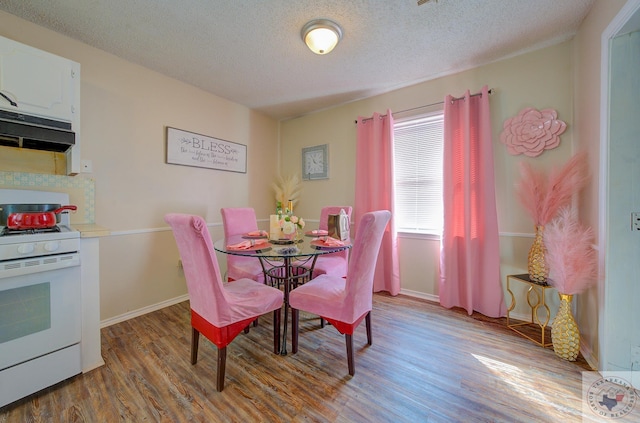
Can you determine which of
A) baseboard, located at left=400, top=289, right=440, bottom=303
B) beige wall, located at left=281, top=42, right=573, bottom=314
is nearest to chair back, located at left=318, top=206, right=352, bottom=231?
beige wall, located at left=281, top=42, right=573, bottom=314

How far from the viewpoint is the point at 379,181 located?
2924 mm

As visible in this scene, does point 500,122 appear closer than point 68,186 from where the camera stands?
No

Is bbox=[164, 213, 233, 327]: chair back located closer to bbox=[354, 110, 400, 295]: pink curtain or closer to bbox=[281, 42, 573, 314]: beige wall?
bbox=[354, 110, 400, 295]: pink curtain

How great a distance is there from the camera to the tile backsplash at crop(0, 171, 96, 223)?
5.74 ft

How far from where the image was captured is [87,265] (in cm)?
157

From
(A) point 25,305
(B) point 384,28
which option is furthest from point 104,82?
(B) point 384,28

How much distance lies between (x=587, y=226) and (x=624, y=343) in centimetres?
77

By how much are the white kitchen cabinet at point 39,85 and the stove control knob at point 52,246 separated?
72cm

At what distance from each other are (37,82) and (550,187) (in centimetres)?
380

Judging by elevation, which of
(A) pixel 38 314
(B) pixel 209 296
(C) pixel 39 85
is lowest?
(A) pixel 38 314

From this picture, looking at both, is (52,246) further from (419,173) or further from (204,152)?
(419,173)

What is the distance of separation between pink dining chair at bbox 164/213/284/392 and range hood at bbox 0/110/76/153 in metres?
1.10

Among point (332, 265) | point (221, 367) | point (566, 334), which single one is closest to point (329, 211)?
point (332, 265)

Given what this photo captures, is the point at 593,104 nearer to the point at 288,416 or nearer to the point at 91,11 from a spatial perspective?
the point at 288,416
